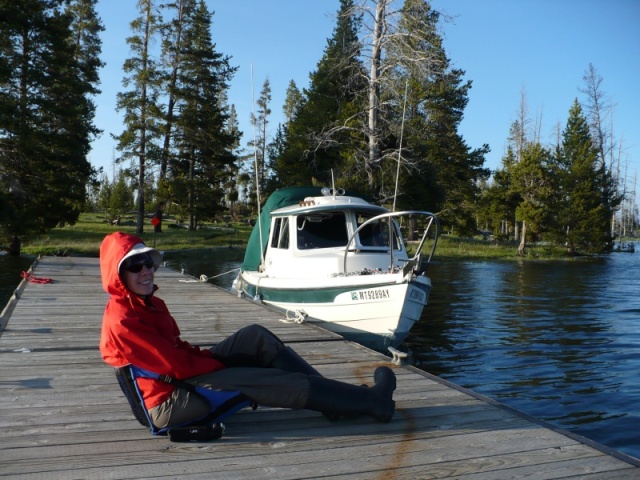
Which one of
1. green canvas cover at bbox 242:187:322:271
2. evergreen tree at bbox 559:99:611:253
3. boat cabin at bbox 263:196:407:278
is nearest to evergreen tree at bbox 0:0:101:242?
green canvas cover at bbox 242:187:322:271

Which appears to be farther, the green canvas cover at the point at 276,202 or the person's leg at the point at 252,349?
the green canvas cover at the point at 276,202

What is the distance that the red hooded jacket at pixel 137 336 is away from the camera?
13.5ft

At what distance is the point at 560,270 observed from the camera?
33000 millimetres

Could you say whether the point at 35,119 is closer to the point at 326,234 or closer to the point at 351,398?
the point at 326,234

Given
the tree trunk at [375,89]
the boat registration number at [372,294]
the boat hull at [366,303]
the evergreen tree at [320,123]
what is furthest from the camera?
the evergreen tree at [320,123]

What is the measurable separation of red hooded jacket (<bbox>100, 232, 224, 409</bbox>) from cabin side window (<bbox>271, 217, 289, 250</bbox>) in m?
8.78

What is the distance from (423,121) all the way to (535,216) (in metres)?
11.5

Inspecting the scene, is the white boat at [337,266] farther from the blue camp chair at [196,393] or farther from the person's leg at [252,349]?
the blue camp chair at [196,393]

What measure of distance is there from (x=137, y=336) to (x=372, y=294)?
6.74 meters

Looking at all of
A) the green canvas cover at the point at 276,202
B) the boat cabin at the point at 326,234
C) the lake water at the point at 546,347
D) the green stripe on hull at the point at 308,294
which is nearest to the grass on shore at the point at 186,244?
the lake water at the point at 546,347

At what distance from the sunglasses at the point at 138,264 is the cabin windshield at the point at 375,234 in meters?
8.46

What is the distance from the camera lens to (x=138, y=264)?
4184 mm

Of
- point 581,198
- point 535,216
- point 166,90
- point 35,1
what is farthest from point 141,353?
point 581,198

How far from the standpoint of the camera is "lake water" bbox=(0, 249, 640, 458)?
8.72m
